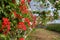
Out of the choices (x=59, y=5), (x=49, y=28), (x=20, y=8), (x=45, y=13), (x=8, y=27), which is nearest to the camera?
(x=8, y=27)

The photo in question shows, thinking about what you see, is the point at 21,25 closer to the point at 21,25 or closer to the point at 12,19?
the point at 21,25

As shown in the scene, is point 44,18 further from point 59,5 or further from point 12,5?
point 12,5

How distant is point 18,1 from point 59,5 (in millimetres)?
2544

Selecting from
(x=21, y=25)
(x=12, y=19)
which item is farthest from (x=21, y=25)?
(x=12, y=19)

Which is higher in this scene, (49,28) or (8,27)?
(8,27)

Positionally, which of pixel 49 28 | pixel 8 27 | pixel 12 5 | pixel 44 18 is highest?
pixel 12 5

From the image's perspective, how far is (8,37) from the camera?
2650 millimetres

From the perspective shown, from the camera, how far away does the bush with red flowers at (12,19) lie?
8.40 ft

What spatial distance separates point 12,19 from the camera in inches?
105

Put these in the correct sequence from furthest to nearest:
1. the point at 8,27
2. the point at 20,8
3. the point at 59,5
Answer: the point at 59,5 → the point at 20,8 → the point at 8,27

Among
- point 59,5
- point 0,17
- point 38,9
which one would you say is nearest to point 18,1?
point 0,17

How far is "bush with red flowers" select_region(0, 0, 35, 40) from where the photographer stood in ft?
8.40

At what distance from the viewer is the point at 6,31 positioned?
8.39 ft

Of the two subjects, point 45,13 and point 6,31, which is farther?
point 45,13
